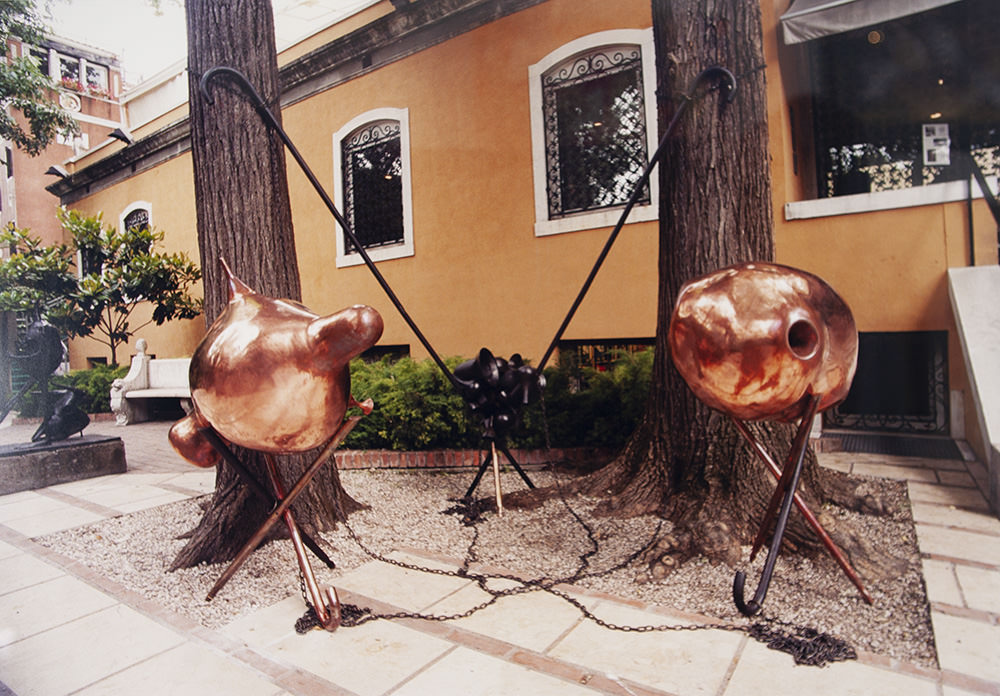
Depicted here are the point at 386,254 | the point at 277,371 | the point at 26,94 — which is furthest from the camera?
the point at 386,254

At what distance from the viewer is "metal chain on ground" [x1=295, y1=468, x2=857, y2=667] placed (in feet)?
6.88

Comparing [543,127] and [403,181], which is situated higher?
[543,127]

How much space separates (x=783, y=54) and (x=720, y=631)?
612 cm

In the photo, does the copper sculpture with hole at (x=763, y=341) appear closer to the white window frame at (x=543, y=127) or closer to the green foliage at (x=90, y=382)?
the green foliage at (x=90, y=382)

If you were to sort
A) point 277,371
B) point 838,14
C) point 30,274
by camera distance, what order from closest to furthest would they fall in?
1. point 30,274
2. point 277,371
3. point 838,14

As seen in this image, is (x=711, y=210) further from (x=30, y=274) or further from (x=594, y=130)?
(x=594, y=130)

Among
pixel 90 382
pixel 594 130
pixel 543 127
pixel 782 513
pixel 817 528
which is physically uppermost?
pixel 543 127

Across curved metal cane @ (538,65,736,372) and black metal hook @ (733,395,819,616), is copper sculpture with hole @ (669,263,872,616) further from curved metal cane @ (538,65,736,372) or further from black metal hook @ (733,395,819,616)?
curved metal cane @ (538,65,736,372)

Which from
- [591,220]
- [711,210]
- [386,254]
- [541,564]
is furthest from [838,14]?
[386,254]

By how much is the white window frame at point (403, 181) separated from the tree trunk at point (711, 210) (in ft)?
18.0

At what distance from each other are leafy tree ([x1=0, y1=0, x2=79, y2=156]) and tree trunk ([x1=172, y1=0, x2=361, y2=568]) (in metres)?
1.77

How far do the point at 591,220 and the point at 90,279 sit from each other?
5773mm

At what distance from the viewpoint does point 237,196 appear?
3328 mm

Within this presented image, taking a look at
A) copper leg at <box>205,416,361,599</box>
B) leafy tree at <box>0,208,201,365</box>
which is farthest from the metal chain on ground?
leafy tree at <box>0,208,201,365</box>
